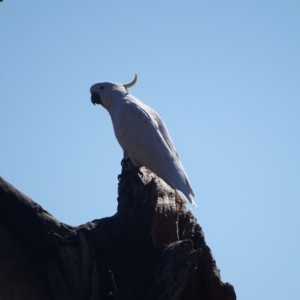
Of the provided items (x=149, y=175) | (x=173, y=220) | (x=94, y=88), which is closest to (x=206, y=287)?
(x=173, y=220)

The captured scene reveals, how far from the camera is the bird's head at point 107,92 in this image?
17.0 ft

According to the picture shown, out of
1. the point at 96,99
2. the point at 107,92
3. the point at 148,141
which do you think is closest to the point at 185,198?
the point at 148,141

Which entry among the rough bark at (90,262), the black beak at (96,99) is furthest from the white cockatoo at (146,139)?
the rough bark at (90,262)

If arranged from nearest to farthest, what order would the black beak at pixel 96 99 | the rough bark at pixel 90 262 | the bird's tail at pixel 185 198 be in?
the rough bark at pixel 90 262 → the bird's tail at pixel 185 198 → the black beak at pixel 96 99

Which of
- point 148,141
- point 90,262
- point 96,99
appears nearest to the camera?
point 90,262

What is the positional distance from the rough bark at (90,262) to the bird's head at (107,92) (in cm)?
229

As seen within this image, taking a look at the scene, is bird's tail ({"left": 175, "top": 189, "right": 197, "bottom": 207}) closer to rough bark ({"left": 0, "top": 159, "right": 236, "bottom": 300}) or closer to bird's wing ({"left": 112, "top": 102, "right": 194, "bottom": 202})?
bird's wing ({"left": 112, "top": 102, "right": 194, "bottom": 202})

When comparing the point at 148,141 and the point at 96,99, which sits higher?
the point at 96,99

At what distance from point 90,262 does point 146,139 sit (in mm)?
1812

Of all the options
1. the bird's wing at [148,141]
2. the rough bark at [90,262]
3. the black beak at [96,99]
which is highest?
the black beak at [96,99]

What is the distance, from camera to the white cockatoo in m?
4.26

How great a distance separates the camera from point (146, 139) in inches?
179

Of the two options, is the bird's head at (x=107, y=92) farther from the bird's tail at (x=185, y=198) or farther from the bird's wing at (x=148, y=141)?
the bird's tail at (x=185, y=198)

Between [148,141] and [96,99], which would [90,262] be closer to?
[148,141]
